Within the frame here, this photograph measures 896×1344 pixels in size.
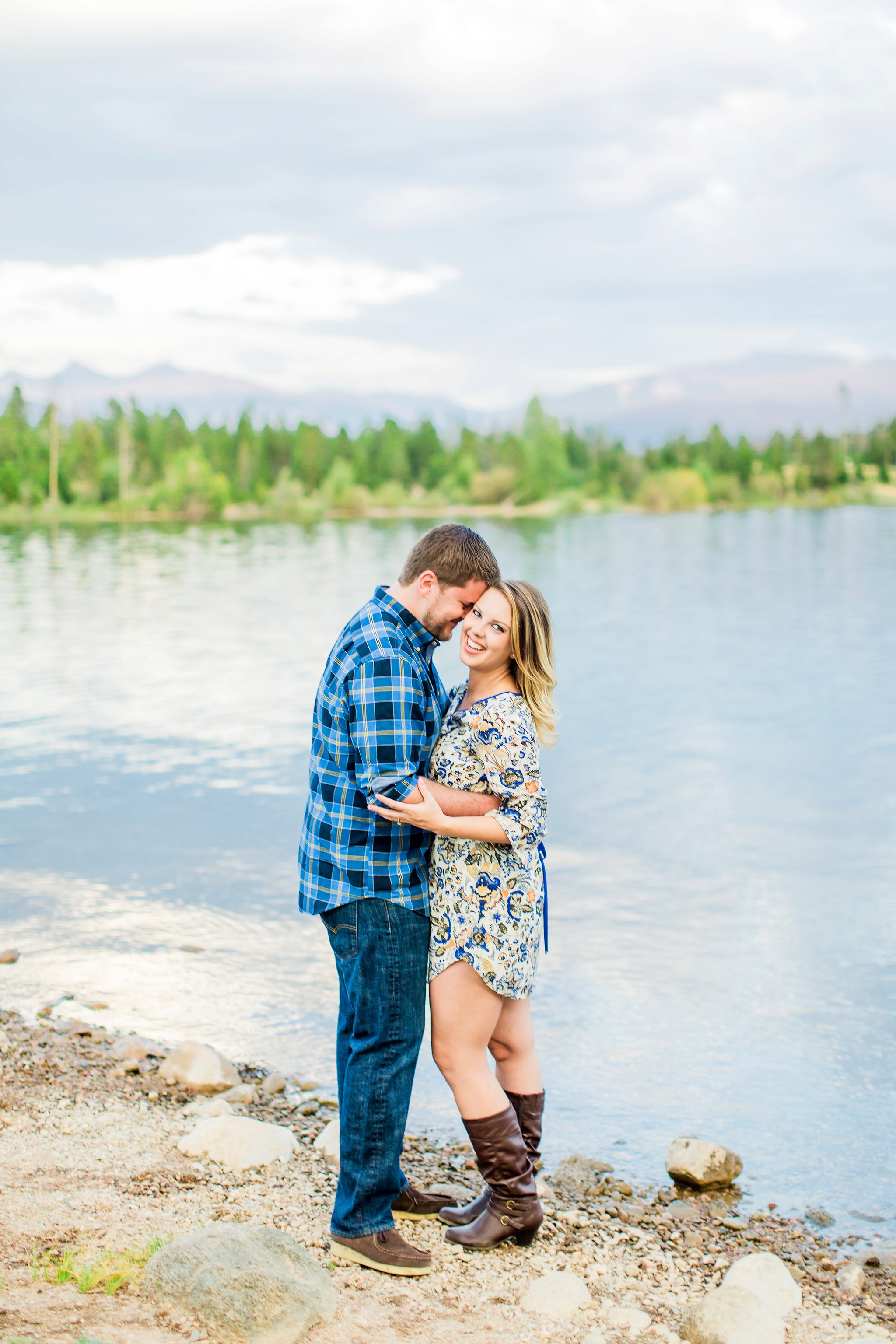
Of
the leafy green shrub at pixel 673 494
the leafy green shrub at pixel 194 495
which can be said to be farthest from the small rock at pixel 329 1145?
the leafy green shrub at pixel 673 494

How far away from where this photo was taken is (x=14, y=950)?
22.8ft

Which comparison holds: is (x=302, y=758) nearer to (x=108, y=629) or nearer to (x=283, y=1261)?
(x=283, y=1261)

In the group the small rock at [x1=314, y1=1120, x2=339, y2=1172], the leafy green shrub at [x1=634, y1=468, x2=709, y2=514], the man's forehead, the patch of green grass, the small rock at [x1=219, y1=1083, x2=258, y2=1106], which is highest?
the leafy green shrub at [x1=634, y1=468, x2=709, y2=514]

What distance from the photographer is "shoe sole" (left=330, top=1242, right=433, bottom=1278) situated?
11.2 ft

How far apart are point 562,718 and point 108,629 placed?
12820 millimetres

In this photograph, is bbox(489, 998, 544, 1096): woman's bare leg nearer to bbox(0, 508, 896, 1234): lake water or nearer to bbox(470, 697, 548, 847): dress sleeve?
bbox(470, 697, 548, 847): dress sleeve

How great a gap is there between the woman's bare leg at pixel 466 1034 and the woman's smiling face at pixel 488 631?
85 centimetres

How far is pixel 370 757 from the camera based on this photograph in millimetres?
3232

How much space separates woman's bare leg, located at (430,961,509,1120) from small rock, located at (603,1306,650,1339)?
0.59 meters

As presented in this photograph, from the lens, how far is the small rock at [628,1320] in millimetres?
3297

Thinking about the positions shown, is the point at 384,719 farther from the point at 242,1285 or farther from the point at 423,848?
the point at 242,1285

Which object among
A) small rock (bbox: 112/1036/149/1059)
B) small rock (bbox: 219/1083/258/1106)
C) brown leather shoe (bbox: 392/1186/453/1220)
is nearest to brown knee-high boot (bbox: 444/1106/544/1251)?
brown leather shoe (bbox: 392/1186/453/1220)

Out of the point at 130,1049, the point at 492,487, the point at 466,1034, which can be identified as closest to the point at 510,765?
the point at 466,1034

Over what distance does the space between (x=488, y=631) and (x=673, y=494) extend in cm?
10469
